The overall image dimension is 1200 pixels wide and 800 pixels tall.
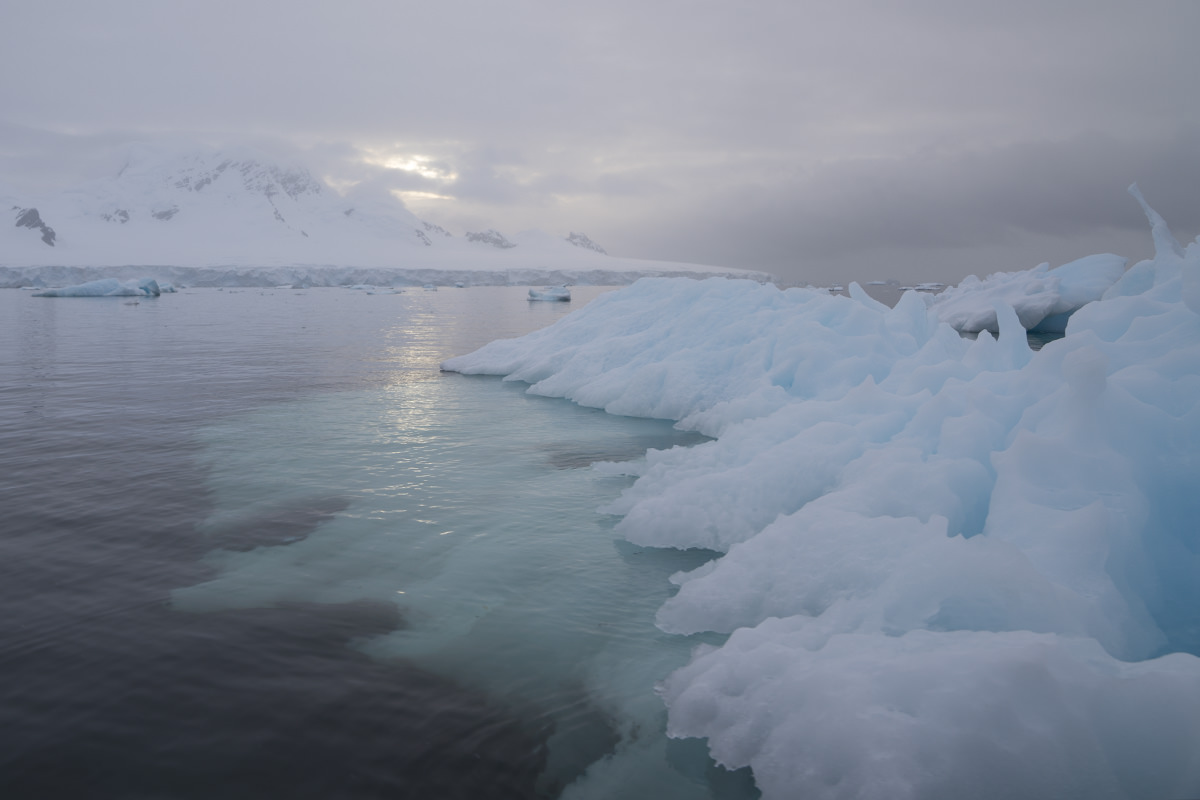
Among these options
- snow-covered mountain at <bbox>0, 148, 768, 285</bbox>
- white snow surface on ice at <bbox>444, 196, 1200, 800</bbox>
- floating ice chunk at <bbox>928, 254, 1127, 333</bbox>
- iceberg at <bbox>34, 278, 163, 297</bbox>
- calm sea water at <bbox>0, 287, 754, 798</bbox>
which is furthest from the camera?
snow-covered mountain at <bbox>0, 148, 768, 285</bbox>

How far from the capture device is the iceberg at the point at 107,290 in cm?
5412

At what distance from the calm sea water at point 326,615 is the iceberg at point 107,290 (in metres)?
52.8

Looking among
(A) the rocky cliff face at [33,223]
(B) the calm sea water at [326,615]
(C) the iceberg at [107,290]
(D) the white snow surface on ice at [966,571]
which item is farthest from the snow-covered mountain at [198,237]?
(D) the white snow surface on ice at [966,571]

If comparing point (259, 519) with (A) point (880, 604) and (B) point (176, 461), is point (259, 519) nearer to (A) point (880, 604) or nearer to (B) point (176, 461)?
(B) point (176, 461)

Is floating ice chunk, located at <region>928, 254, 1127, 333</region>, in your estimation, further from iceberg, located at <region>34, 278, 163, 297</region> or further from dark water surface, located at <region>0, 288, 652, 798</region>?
iceberg, located at <region>34, 278, 163, 297</region>

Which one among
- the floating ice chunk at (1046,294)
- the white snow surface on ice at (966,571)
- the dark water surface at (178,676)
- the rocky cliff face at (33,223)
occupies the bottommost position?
the dark water surface at (178,676)

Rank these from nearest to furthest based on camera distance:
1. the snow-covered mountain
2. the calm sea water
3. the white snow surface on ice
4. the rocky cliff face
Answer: the white snow surface on ice
the calm sea water
the snow-covered mountain
the rocky cliff face

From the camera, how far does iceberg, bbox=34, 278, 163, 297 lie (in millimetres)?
54125

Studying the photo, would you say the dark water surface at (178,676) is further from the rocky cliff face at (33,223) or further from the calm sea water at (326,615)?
the rocky cliff face at (33,223)

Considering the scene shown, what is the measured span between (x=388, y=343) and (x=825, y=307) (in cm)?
1884

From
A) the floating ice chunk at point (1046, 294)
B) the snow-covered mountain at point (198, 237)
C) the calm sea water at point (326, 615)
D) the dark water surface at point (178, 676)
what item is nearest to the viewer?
the dark water surface at point (178, 676)

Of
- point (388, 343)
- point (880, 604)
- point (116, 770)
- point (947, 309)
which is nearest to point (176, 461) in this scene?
point (116, 770)

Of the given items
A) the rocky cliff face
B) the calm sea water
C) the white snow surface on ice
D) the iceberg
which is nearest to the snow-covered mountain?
the rocky cliff face

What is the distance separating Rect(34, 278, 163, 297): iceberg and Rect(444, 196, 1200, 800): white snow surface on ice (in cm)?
6179
